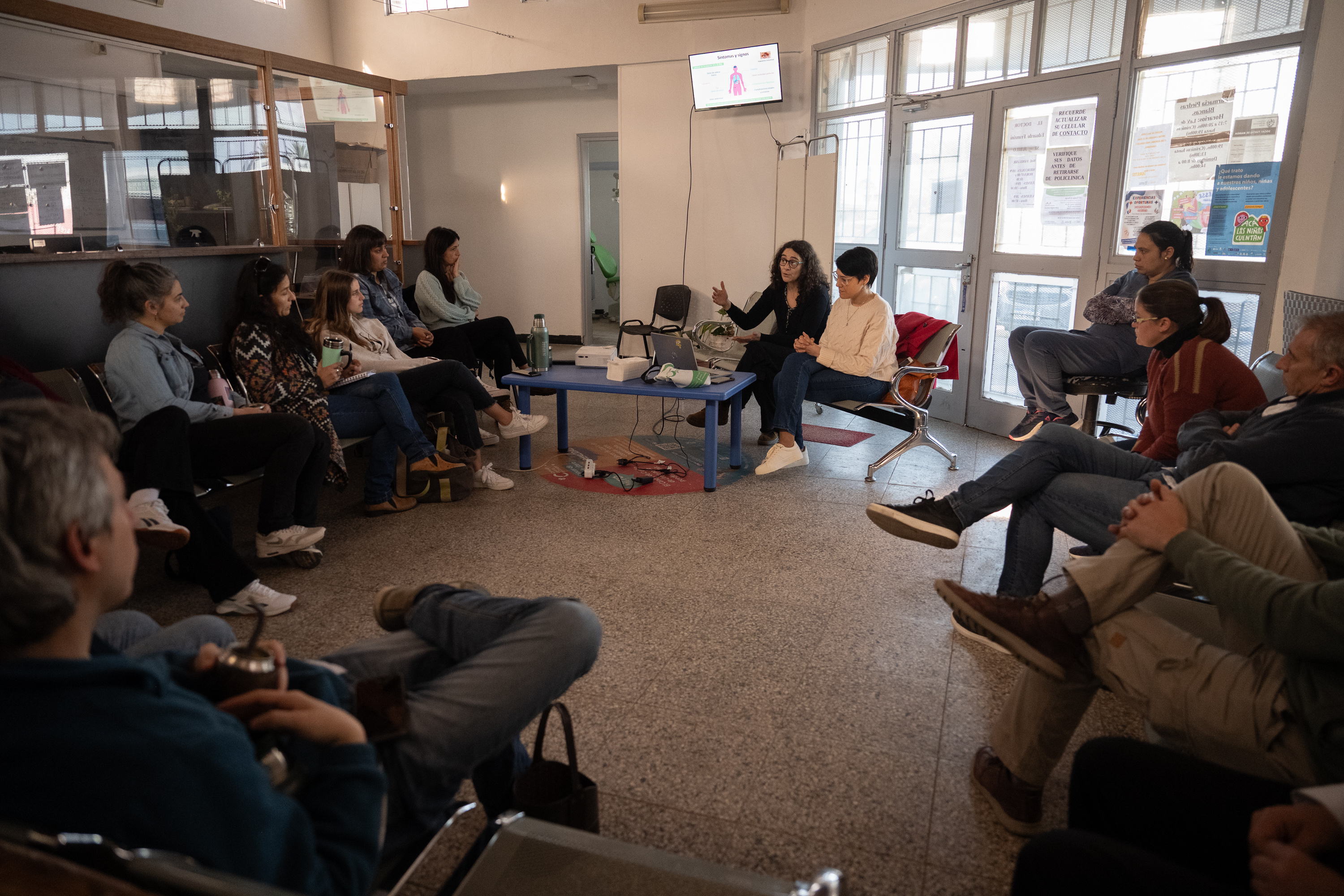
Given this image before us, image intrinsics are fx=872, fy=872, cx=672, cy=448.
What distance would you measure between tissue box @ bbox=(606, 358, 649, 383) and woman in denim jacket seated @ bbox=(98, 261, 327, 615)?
1.59 metres

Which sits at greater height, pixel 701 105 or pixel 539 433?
pixel 701 105

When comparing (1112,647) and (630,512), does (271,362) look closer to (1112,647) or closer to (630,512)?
(630,512)

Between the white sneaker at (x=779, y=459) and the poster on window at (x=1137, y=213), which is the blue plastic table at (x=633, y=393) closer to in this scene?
the white sneaker at (x=779, y=459)

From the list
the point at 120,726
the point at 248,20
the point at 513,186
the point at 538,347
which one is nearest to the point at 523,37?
the point at 513,186

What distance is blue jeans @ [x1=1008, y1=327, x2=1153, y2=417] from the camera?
14.9 feet

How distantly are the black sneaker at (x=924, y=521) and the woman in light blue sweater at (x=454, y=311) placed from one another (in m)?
3.31

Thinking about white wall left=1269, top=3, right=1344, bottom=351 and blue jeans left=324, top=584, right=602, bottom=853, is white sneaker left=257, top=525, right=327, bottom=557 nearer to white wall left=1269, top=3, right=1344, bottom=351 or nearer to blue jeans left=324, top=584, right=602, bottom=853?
blue jeans left=324, top=584, right=602, bottom=853

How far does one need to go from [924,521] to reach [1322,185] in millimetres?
2754

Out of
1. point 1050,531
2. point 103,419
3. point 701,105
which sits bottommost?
point 1050,531

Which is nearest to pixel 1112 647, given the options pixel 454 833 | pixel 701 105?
pixel 454 833

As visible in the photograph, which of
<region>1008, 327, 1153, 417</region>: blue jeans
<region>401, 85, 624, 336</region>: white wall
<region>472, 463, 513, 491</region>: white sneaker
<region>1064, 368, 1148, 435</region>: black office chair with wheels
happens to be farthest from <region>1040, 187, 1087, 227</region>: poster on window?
<region>401, 85, 624, 336</region>: white wall

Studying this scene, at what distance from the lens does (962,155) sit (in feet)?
18.6

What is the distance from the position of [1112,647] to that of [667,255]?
6.58 m

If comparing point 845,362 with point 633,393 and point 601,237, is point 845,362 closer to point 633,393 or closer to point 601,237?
point 633,393
